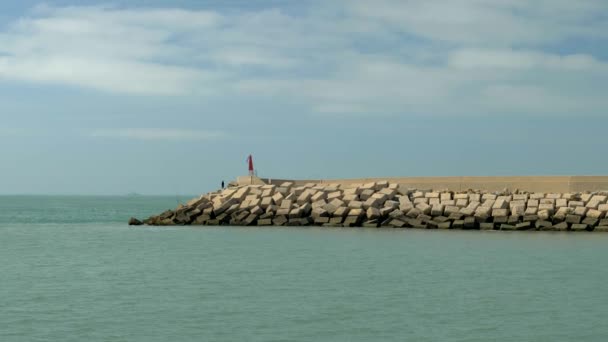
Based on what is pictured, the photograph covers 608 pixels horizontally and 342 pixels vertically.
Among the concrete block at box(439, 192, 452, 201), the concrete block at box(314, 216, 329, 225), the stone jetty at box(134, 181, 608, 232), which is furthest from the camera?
the concrete block at box(314, 216, 329, 225)

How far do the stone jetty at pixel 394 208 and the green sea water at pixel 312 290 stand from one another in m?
2.71

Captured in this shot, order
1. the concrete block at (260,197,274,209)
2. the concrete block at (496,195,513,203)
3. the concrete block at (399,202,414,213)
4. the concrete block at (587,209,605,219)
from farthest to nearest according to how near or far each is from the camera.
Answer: the concrete block at (260,197,274,209) < the concrete block at (399,202,414,213) < the concrete block at (496,195,513,203) < the concrete block at (587,209,605,219)

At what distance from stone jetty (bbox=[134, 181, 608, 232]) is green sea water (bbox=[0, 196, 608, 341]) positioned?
271 cm

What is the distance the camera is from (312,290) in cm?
1136

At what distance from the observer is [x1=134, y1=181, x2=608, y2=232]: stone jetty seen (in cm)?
2206

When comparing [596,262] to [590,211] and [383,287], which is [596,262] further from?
[590,211]

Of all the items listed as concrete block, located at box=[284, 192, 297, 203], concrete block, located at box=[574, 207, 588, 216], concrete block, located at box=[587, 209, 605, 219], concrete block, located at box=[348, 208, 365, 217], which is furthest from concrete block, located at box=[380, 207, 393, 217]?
concrete block, located at box=[587, 209, 605, 219]

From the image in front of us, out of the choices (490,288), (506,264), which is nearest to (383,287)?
(490,288)

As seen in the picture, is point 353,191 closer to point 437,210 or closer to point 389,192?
point 389,192

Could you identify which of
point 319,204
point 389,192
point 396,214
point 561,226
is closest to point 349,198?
point 319,204

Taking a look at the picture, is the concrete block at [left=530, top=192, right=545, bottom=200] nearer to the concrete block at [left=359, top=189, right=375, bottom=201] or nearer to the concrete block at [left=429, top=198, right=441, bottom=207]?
the concrete block at [left=429, top=198, right=441, bottom=207]

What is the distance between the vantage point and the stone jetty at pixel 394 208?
2206 cm

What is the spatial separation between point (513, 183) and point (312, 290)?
14.9 meters

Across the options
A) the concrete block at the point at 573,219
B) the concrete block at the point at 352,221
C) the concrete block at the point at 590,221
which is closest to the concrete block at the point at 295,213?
the concrete block at the point at 352,221
